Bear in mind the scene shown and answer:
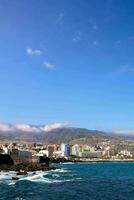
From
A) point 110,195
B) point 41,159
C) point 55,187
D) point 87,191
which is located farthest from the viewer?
point 41,159

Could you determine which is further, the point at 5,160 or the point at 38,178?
the point at 5,160

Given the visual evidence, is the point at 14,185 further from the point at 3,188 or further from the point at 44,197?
the point at 44,197

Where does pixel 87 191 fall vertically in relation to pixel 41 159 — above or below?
below

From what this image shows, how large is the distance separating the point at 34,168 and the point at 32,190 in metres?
56.8

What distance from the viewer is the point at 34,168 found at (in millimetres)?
125312

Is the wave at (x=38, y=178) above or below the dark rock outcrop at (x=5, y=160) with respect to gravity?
below

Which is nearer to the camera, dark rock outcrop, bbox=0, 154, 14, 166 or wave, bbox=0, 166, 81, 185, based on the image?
wave, bbox=0, 166, 81, 185

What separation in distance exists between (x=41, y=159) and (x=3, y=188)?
111828 millimetres

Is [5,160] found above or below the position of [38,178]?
above

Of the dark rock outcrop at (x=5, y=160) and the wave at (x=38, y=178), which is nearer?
the wave at (x=38, y=178)

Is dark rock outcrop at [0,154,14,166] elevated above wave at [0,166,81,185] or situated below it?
above

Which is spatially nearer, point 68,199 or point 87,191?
point 68,199

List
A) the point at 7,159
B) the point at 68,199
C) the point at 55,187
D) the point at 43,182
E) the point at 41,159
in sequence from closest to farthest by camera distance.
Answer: the point at 68,199 < the point at 55,187 < the point at 43,182 < the point at 7,159 < the point at 41,159

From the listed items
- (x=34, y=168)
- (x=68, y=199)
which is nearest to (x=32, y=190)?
(x=68, y=199)
